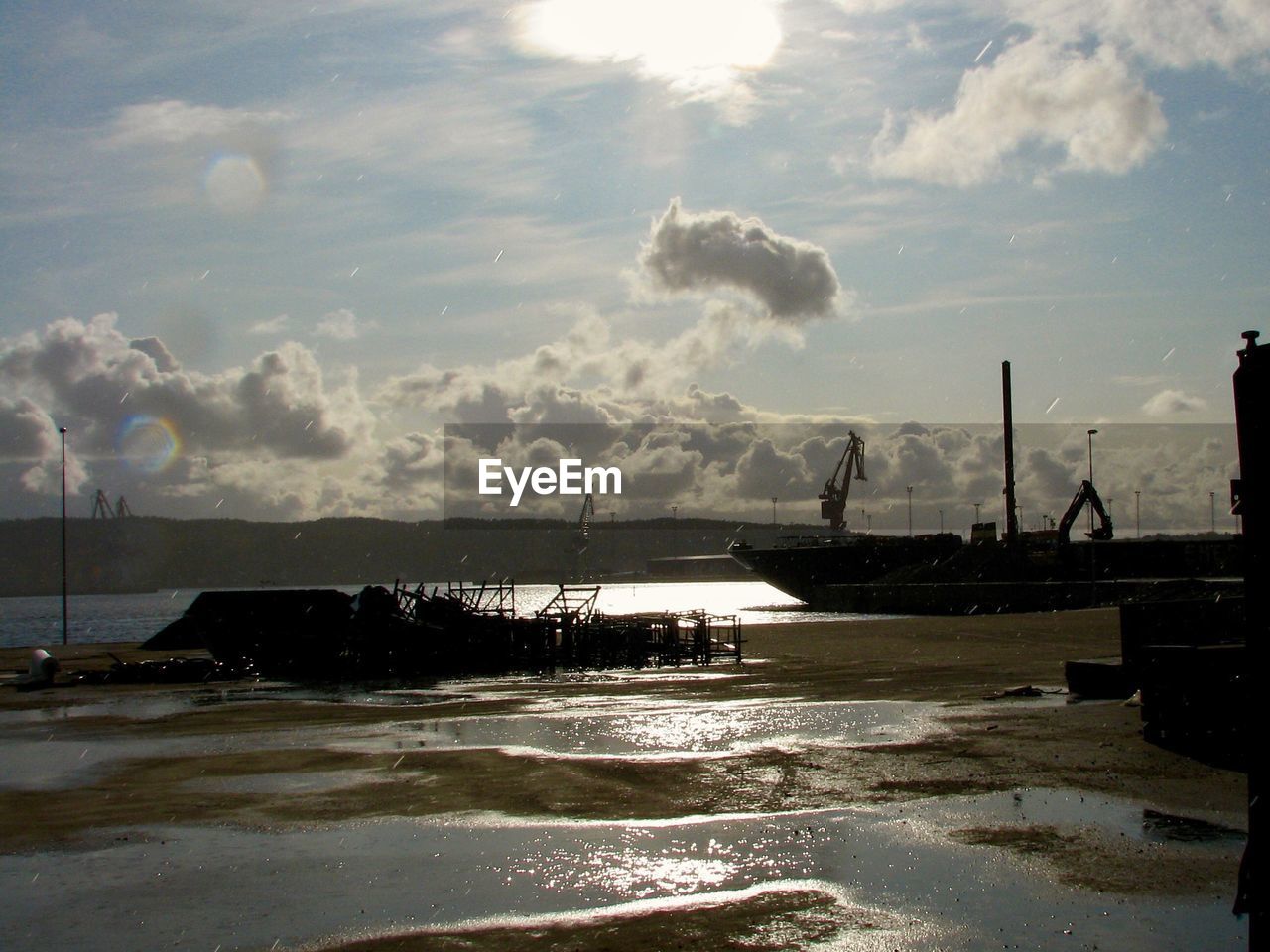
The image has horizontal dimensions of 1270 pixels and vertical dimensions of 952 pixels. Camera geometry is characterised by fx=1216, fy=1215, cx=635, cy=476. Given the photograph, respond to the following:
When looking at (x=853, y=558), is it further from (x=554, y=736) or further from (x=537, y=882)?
(x=537, y=882)

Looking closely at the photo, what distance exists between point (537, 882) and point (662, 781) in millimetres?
6265

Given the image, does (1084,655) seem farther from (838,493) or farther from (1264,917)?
(838,493)

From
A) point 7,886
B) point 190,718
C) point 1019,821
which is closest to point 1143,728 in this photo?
point 1019,821

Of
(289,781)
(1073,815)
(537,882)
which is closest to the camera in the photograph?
(537,882)

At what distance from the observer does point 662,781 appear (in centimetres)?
1917

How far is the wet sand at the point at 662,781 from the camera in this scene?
11844 mm

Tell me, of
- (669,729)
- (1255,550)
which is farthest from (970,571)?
(1255,550)

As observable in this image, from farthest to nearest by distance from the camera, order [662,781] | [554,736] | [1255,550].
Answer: [554,736] → [662,781] → [1255,550]

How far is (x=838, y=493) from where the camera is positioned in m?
174

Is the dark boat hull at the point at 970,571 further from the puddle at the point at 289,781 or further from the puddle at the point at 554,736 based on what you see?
the puddle at the point at 289,781

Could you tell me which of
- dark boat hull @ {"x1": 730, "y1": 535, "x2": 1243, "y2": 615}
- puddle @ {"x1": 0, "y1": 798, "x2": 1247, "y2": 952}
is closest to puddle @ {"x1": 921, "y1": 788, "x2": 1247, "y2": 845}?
puddle @ {"x1": 0, "y1": 798, "x2": 1247, "y2": 952}

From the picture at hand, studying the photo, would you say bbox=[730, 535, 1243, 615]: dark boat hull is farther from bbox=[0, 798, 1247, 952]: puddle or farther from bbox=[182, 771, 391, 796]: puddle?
bbox=[0, 798, 1247, 952]: puddle

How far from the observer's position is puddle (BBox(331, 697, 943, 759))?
915 inches

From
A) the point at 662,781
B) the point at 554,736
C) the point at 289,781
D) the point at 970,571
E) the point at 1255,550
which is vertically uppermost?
the point at 1255,550
